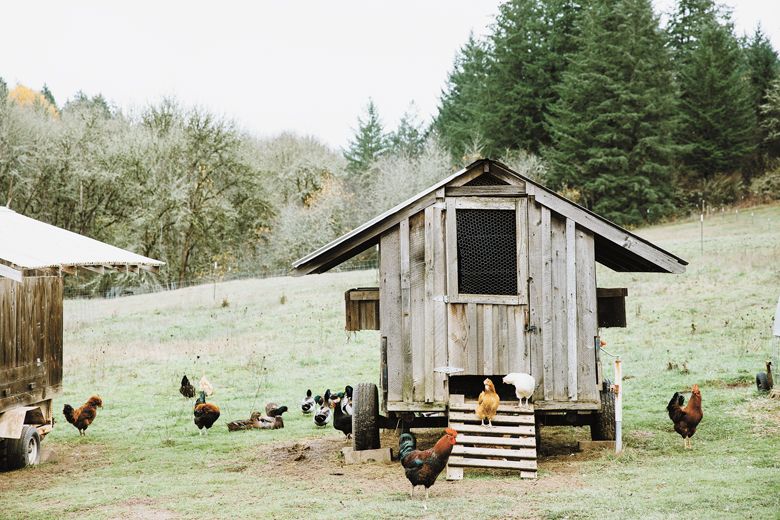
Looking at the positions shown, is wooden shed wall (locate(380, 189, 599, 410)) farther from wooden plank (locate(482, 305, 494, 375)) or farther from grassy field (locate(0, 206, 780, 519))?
grassy field (locate(0, 206, 780, 519))

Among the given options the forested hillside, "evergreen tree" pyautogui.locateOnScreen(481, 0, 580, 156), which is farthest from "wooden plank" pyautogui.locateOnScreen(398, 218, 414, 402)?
"evergreen tree" pyautogui.locateOnScreen(481, 0, 580, 156)

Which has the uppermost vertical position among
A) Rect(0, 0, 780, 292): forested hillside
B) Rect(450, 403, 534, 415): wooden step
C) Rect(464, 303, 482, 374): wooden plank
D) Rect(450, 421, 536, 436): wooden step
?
Rect(0, 0, 780, 292): forested hillside

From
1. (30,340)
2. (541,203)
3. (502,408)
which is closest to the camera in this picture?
(502,408)

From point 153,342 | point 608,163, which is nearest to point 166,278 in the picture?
point 153,342

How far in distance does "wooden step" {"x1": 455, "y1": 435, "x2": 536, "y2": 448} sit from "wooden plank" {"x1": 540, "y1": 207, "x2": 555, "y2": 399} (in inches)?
37.8

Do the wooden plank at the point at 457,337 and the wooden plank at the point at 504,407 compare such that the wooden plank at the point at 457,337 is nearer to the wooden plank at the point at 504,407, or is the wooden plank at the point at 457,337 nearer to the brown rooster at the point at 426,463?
the wooden plank at the point at 504,407

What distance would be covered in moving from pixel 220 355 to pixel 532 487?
15000mm

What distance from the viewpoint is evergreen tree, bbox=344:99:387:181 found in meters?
70.9

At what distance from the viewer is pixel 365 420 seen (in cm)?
1205

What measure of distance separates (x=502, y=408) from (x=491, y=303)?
5.00 feet

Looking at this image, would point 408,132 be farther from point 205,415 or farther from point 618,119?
point 205,415

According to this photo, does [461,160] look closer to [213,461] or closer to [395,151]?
[395,151]

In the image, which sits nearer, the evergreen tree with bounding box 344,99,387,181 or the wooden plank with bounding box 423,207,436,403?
the wooden plank with bounding box 423,207,436,403

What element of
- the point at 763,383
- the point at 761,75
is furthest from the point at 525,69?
the point at 763,383
